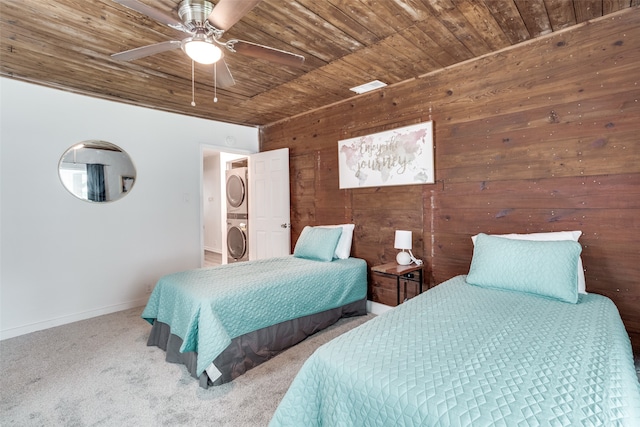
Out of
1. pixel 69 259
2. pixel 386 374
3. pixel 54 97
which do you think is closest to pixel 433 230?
pixel 386 374

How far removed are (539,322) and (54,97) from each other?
14.6 feet

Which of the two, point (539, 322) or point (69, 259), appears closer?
point (539, 322)

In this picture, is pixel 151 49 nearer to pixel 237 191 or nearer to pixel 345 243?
pixel 345 243

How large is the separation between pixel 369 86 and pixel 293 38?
1.22m

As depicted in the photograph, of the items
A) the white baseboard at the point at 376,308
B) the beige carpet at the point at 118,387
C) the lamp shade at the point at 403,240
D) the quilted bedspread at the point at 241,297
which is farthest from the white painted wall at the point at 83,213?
the lamp shade at the point at 403,240

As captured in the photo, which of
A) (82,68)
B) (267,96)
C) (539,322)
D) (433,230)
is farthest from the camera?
(267,96)

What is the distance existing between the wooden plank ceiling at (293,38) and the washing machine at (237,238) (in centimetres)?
263

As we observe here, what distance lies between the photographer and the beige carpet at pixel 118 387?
183 centimetres

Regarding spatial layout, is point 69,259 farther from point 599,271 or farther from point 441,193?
point 599,271

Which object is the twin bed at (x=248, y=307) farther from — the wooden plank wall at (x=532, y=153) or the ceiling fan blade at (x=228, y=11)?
the ceiling fan blade at (x=228, y=11)

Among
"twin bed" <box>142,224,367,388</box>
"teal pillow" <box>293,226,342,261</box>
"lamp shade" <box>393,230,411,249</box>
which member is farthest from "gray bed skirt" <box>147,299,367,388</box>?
"lamp shade" <box>393,230,411,249</box>

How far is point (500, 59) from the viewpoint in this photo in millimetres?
2578

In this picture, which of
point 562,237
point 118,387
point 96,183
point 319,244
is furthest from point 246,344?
point 96,183

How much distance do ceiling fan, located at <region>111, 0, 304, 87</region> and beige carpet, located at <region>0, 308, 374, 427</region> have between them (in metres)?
2.19
